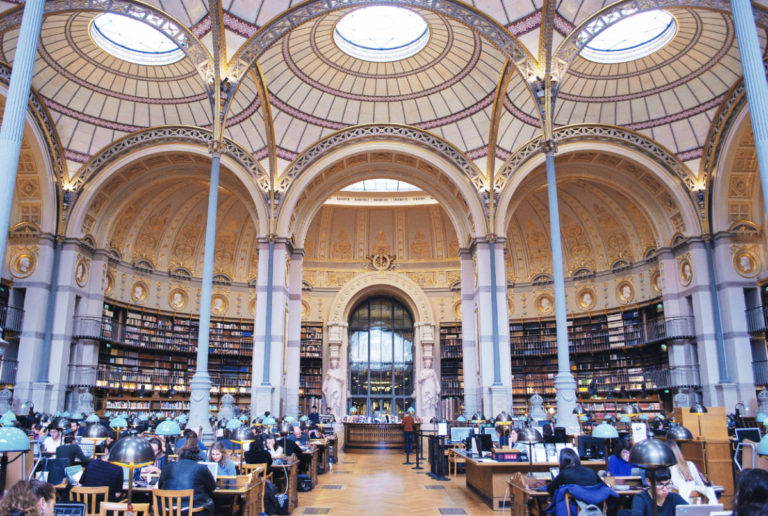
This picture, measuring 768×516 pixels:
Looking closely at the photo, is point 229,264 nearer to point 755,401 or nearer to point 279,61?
point 279,61

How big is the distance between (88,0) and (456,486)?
1374cm

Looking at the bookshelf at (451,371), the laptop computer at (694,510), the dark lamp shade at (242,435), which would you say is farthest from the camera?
the bookshelf at (451,371)

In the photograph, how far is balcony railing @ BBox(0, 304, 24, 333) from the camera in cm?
1725

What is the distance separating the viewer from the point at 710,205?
18.8 meters

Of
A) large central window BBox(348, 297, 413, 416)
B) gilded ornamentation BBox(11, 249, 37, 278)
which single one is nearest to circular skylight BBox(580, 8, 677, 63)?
large central window BBox(348, 297, 413, 416)

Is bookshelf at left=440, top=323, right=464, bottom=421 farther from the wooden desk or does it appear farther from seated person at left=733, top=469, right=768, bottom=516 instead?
seated person at left=733, top=469, right=768, bottom=516

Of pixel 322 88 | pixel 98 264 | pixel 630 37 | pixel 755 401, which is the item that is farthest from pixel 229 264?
pixel 755 401

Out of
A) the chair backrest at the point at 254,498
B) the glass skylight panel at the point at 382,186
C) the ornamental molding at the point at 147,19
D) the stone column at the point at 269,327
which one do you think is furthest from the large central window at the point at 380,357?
the chair backrest at the point at 254,498

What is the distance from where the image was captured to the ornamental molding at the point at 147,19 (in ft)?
42.5

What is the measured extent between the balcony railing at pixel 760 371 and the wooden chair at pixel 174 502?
17.4 m

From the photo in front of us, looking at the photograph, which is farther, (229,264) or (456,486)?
(229,264)

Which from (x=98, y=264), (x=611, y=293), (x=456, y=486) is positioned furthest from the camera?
(x=611, y=293)

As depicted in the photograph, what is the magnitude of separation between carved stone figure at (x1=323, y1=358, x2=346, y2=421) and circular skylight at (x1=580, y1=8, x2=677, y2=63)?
15.9 metres

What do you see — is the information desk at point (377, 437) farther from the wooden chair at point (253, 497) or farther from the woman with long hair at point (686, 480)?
the woman with long hair at point (686, 480)
